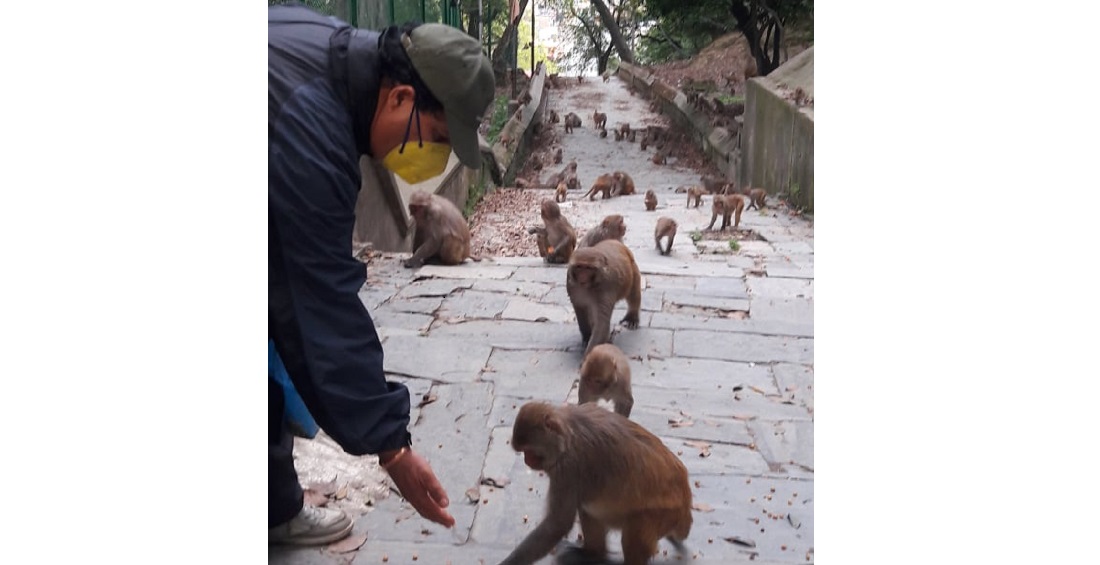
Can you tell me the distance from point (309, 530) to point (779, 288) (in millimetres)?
3404

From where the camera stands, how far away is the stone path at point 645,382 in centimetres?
277

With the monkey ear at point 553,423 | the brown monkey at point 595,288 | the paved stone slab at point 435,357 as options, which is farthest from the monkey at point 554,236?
the monkey ear at point 553,423

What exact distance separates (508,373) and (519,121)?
549 centimetres

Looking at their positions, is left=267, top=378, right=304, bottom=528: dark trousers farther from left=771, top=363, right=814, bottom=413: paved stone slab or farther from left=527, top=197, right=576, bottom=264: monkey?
left=527, top=197, right=576, bottom=264: monkey

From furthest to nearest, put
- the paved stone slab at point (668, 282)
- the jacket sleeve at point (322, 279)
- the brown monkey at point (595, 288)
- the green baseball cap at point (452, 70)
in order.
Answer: the paved stone slab at point (668, 282)
the brown monkey at point (595, 288)
the green baseball cap at point (452, 70)
the jacket sleeve at point (322, 279)

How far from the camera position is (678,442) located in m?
3.43

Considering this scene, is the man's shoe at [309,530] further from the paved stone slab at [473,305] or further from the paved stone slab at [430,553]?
the paved stone slab at [473,305]

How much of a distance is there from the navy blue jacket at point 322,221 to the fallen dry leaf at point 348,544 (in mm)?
694

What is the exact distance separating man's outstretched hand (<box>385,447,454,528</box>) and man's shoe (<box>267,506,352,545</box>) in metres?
0.56

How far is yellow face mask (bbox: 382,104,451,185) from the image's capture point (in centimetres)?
206

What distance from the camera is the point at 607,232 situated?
21.7ft

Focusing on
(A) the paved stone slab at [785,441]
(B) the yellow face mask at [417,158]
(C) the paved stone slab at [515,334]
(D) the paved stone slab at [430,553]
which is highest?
(B) the yellow face mask at [417,158]

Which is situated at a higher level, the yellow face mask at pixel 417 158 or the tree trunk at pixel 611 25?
the tree trunk at pixel 611 25

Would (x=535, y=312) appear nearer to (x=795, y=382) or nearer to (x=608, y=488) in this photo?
(x=795, y=382)
